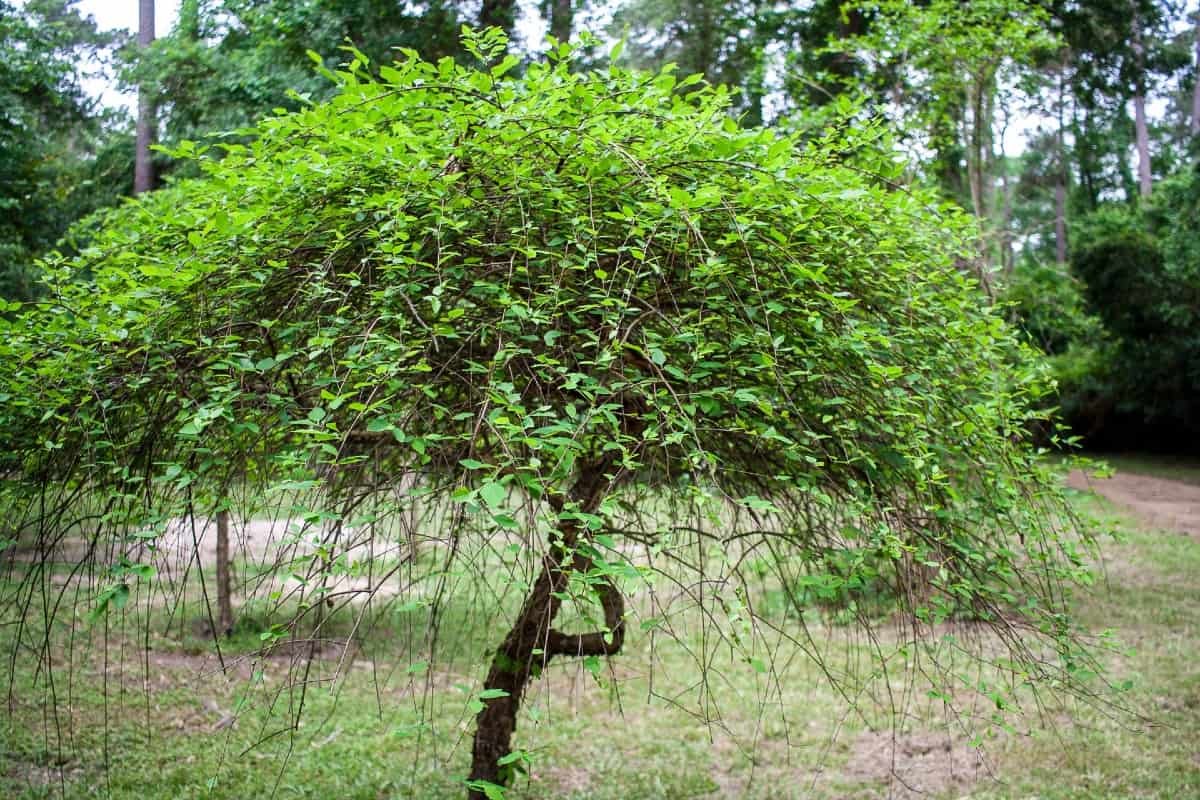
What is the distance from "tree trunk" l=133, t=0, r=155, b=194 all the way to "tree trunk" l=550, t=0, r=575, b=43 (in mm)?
4958

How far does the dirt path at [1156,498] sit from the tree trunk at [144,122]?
13.2 metres

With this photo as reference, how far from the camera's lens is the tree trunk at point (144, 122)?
1099cm

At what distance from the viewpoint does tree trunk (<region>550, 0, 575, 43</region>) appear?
11672 mm

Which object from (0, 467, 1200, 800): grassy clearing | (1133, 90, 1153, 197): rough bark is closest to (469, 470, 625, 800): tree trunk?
(0, 467, 1200, 800): grassy clearing

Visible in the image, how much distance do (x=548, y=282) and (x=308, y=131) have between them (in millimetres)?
922


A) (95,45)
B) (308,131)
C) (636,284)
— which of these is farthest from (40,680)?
(95,45)

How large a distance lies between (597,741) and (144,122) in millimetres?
9914

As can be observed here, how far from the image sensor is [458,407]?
8.52 ft

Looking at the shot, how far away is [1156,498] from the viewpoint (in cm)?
1573

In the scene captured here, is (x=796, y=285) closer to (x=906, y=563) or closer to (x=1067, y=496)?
(x=906, y=563)

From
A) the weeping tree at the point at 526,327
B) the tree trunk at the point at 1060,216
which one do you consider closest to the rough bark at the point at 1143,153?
the tree trunk at the point at 1060,216

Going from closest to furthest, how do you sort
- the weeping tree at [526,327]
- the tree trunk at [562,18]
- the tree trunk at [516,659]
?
1. the weeping tree at [526,327]
2. the tree trunk at [516,659]
3. the tree trunk at [562,18]

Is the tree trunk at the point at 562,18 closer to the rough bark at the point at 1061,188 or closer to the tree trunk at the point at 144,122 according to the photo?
the tree trunk at the point at 144,122

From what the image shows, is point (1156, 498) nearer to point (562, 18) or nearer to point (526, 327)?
point (562, 18)
